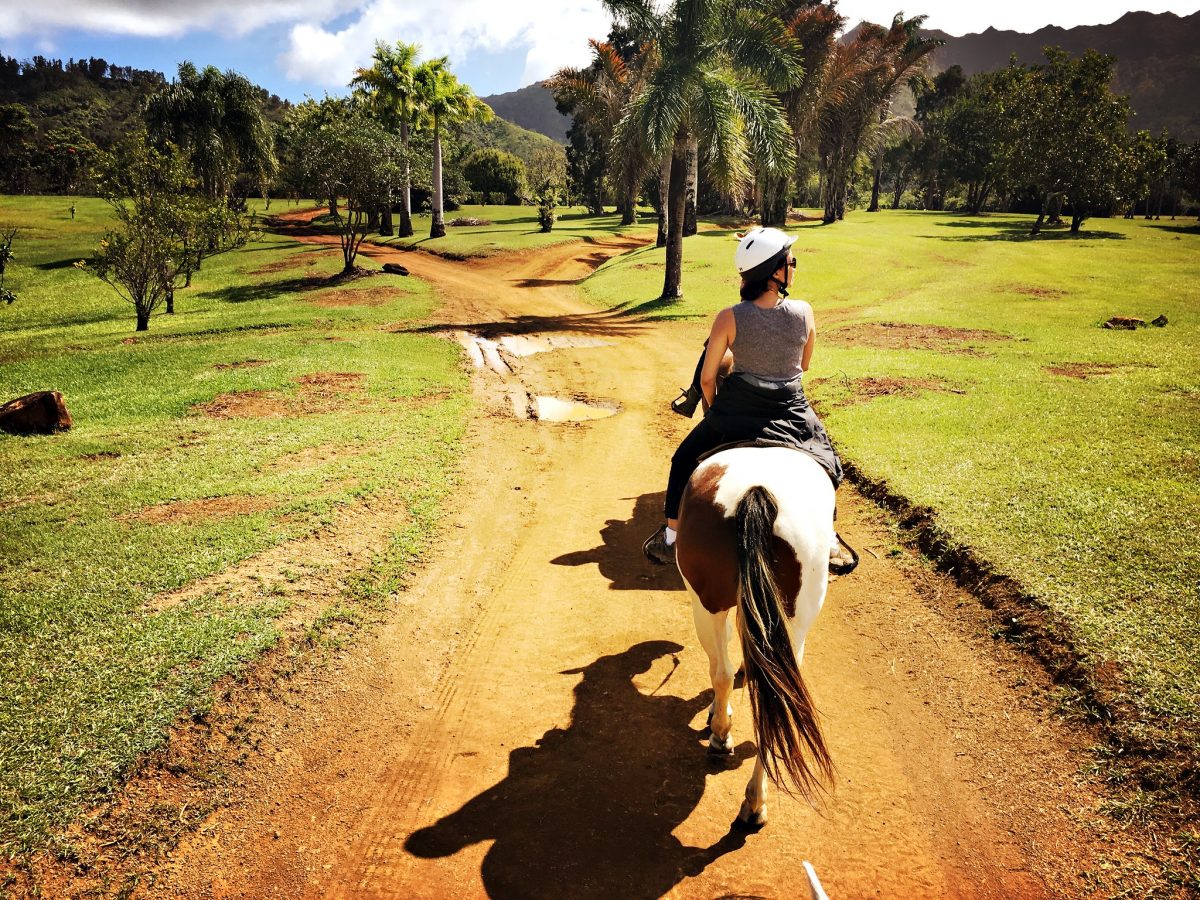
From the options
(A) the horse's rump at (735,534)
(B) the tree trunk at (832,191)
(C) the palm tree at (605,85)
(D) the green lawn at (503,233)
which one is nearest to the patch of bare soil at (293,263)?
(D) the green lawn at (503,233)

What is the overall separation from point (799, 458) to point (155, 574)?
6.18 metres

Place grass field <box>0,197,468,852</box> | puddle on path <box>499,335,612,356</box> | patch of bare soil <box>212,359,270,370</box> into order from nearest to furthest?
grass field <box>0,197,468,852</box> → patch of bare soil <box>212,359,270,370</box> → puddle on path <box>499,335,612,356</box>

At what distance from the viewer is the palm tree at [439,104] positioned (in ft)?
124

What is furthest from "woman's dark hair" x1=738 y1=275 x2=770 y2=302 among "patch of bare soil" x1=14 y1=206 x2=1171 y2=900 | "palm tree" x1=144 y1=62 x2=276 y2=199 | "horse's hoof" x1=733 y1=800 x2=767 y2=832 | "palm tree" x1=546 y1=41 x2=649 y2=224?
"palm tree" x1=144 y1=62 x2=276 y2=199

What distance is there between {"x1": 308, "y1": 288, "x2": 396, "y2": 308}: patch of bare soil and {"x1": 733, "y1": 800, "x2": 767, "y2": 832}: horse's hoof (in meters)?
21.3

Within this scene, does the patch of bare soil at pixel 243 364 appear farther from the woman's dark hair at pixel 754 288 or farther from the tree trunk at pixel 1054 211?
the tree trunk at pixel 1054 211

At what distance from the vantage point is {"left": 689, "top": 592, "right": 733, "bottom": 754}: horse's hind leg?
4.27 metres

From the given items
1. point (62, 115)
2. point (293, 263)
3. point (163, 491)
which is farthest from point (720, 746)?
point (62, 115)

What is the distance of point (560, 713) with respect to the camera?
16.6ft

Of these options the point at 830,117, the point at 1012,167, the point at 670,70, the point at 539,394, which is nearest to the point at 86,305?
the point at 539,394

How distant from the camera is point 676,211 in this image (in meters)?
21.4

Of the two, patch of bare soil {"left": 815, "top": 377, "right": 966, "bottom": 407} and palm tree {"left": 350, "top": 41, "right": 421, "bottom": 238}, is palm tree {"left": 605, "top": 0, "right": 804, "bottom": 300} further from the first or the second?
palm tree {"left": 350, "top": 41, "right": 421, "bottom": 238}

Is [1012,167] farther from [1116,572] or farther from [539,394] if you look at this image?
[1116,572]

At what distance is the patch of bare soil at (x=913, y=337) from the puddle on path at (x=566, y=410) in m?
7.95
